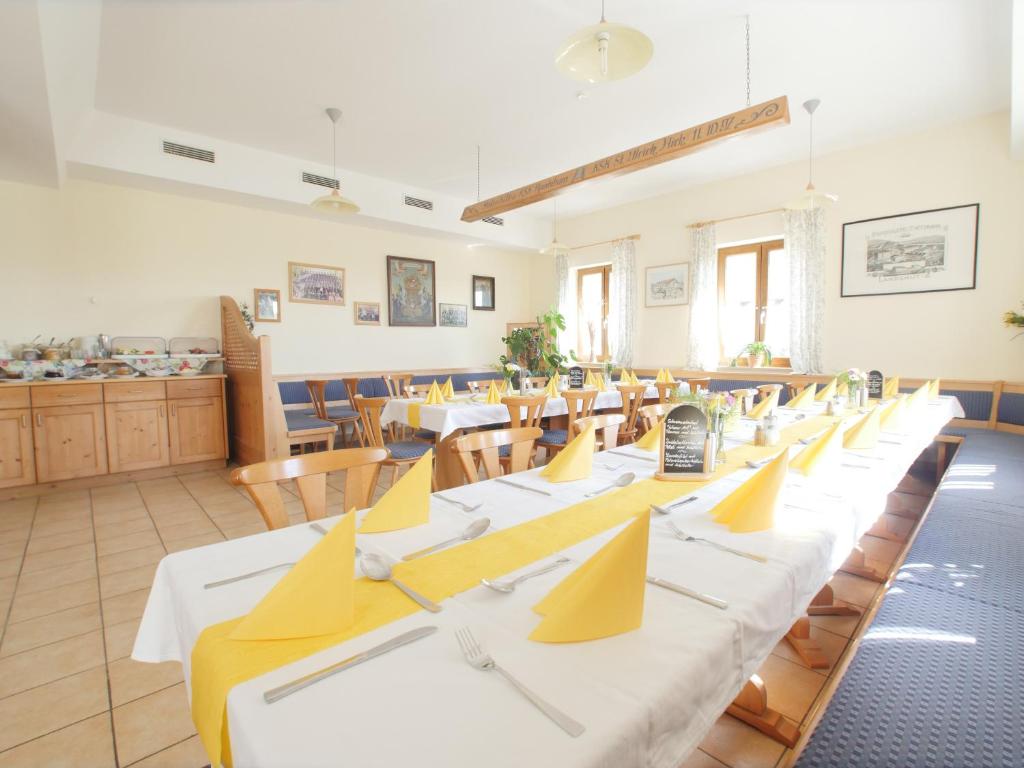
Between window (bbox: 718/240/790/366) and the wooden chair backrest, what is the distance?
401cm

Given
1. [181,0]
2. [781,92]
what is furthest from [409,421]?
[781,92]

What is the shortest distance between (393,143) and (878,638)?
580 centimetres

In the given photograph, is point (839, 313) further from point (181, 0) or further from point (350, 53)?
point (181, 0)

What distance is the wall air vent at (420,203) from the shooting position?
684 cm

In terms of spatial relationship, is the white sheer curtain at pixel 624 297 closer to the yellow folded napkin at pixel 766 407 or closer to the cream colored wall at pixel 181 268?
the cream colored wall at pixel 181 268

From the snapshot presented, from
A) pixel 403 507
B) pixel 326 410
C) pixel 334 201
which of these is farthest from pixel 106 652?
pixel 326 410

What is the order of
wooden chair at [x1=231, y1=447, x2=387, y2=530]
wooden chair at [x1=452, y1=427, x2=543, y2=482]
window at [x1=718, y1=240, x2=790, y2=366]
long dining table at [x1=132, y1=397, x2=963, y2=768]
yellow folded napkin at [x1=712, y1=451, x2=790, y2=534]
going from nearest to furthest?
long dining table at [x1=132, y1=397, x2=963, y2=768] < yellow folded napkin at [x1=712, y1=451, x2=790, y2=534] < wooden chair at [x1=231, y1=447, x2=387, y2=530] < wooden chair at [x1=452, y1=427, x2=543, y2=482] < window at [x1=718, y1=240, x2=790, y2=366]

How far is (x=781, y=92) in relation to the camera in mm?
4449

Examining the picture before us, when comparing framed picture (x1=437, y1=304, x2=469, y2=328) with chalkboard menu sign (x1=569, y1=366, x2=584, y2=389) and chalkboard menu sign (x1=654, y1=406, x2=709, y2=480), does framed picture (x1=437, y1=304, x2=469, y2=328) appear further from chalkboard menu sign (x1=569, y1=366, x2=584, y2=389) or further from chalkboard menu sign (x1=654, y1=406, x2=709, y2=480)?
chalkboard menu sign (x1=654, y1=406, x2=709, y2=480)

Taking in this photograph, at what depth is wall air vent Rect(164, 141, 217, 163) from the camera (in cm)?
499

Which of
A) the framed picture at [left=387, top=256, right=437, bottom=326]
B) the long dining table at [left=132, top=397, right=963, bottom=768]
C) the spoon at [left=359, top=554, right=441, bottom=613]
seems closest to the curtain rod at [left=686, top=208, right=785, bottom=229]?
the framed picture at [left=387, top=256, right=437, bottom=326]

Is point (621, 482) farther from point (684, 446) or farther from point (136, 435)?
point (136, 435)

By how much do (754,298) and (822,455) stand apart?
548 centimetres

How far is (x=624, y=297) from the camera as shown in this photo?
773 cm
